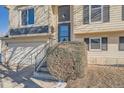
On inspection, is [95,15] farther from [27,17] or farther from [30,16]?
[27,17]

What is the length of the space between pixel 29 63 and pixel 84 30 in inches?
199

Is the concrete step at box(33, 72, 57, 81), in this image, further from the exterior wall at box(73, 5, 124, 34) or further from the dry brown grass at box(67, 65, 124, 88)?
the exterior wall at box(73, 5, 124, 34)

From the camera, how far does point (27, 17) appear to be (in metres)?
16.6

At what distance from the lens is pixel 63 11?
50.4ft

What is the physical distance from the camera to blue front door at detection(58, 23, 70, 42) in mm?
15291

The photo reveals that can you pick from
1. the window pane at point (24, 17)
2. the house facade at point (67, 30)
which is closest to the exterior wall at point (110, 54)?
the house facade at point (67, 30)

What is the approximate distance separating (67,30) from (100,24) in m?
3.03

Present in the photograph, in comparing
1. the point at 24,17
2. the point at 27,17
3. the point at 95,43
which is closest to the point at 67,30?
the point at 95,43

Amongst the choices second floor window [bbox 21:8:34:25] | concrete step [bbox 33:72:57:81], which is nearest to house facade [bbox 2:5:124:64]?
second floor window [bbox 21:8:34:25]

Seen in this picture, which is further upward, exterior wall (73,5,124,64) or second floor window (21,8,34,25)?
second floor window (21,8,34,25)

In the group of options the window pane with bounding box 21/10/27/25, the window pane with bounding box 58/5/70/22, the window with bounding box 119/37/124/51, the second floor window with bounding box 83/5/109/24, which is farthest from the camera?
the window pane with bounding box 21/10/27/25

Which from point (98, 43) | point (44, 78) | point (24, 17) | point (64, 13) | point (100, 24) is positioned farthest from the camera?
point (24, 17)

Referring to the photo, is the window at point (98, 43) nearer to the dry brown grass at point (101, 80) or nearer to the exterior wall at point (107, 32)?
the exterior wall at point (107, 32)
